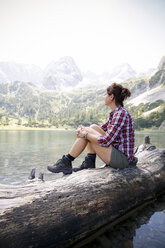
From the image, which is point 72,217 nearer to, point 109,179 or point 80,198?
point 80,198

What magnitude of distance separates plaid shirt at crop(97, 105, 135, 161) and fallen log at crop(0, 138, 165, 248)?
818 mm

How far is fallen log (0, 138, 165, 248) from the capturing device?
4.12 meters

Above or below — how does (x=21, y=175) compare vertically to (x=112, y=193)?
below

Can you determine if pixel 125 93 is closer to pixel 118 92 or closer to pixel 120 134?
pixel 118 92

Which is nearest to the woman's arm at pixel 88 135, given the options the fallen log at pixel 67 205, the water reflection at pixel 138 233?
the fallen log at pixel 67 205

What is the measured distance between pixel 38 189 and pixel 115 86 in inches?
159

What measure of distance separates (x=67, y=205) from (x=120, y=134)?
280 cm

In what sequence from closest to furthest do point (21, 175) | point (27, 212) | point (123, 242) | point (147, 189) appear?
1. point (27, 212)
2. point (123, 242)
3. point (147, 189)
4. point (21, 175)

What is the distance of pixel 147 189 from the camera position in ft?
23.4

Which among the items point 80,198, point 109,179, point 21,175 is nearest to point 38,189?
point 80,198

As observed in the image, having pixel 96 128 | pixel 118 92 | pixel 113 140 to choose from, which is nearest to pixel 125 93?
pixel 118 92

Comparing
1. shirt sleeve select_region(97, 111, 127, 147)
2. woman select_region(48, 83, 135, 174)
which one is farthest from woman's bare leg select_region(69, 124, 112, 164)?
shirt sleeve select_region(97, 111, 127, 147)

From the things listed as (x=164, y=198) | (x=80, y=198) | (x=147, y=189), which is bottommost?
(x=164, y=198)

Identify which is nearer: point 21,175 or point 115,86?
point 115,86
